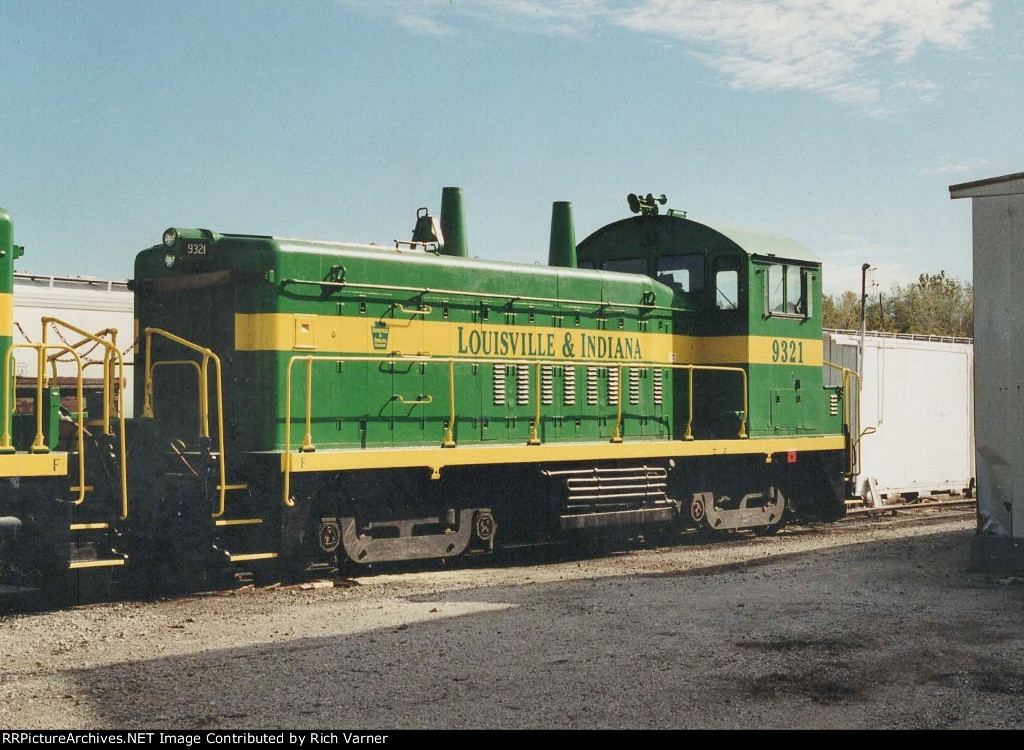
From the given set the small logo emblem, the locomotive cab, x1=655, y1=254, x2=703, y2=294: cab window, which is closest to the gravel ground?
the small logo emblem

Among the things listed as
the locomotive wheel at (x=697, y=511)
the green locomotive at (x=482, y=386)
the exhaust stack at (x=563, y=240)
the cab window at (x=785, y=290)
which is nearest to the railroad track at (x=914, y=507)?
the green locomotive at (x=482, y=386)

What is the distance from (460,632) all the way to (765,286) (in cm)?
723

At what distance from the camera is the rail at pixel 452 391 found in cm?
984

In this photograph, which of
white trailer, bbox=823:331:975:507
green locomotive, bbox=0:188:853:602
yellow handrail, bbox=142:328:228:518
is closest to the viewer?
yellow handrail, bbox=142:328:228:518

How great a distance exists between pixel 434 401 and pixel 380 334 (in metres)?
0.87

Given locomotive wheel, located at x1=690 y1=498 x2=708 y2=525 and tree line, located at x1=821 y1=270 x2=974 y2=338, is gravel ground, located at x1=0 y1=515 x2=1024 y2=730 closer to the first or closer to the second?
locomotive wheel, located at x1=690 y1=498 x2=708 y2=525

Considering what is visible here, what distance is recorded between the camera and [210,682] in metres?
6.29

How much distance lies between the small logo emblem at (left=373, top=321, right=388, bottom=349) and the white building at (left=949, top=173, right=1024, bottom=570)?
5.29 m

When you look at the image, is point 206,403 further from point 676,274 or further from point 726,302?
point 726,302

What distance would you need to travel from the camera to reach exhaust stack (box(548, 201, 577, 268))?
522 inches

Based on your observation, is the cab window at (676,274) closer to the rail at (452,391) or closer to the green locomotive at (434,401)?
the green locomotive at (434,401)

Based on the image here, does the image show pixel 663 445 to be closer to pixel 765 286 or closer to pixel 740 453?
pixel 740 453

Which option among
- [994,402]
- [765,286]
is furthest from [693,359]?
[994,402]

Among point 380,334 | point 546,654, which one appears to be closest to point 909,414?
point 380,334
